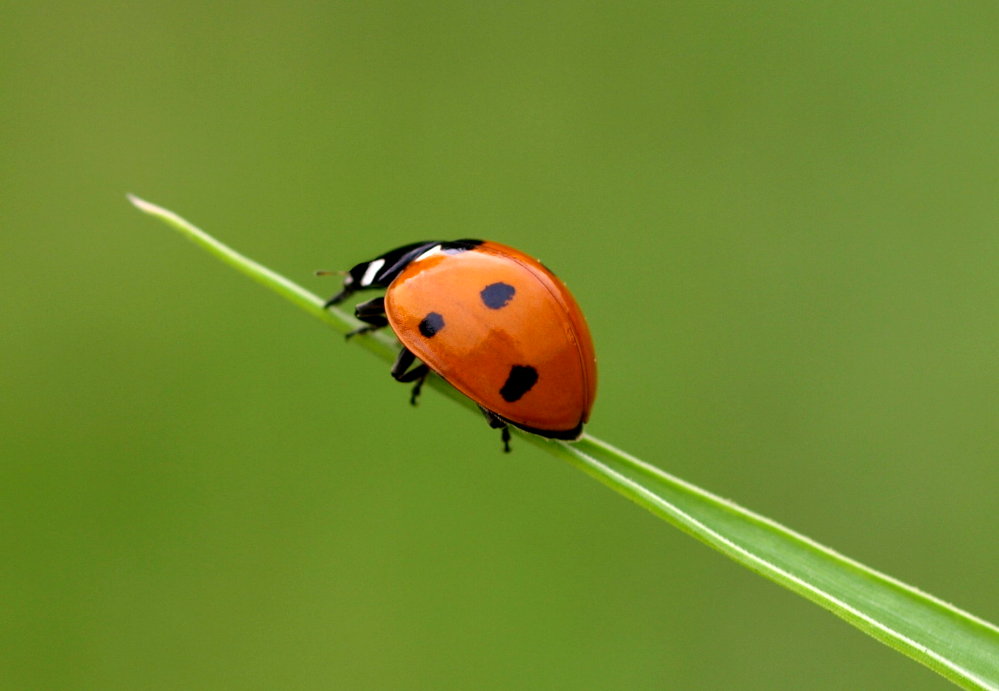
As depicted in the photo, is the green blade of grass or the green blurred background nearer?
the green blade of grass

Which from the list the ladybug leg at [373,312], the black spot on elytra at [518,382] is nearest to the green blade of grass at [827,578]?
the black spot on elytra at [518,382]

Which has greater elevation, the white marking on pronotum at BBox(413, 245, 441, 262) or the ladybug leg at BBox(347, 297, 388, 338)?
the white marking on pronotum at BBox(413, 245, 441, 262)

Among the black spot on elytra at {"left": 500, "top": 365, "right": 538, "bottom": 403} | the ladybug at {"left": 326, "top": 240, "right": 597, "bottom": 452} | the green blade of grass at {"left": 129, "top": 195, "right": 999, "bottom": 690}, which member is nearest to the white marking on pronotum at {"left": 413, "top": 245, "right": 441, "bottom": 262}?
the ladybug at {"left": 326, "top": 240, "right": 597, "bottom": 452}

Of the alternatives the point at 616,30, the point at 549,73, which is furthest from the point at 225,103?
the point at 616,30

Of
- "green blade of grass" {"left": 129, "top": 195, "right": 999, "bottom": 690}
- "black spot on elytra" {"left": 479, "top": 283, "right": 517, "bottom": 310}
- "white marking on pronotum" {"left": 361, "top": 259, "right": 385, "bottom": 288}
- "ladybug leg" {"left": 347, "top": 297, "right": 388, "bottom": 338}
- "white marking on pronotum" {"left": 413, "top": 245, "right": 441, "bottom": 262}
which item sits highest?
"white marking on pronotum" {"left": 413, "top": 245, "right": 441, "bottom": 262}

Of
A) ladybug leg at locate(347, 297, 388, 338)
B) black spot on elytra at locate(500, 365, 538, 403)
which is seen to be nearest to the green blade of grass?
black spot on elytra at locate(500, 365, 538, 403)

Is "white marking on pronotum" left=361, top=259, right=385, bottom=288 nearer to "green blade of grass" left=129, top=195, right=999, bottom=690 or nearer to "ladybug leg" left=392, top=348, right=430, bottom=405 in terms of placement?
"ladybug leg" left=392, top=348, right=430, bottom=405

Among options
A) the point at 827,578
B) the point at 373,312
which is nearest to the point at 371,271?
the point at 373,312
